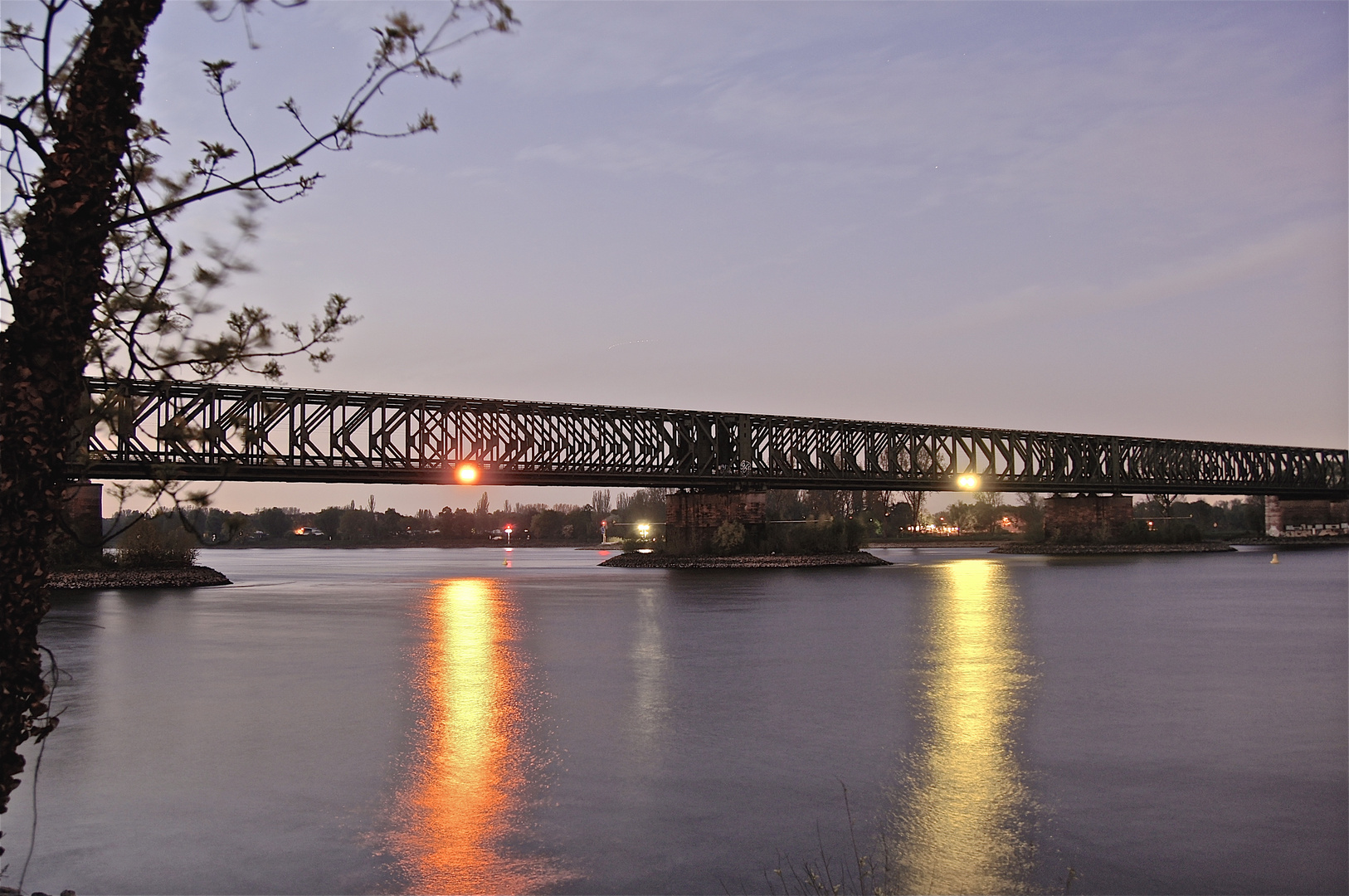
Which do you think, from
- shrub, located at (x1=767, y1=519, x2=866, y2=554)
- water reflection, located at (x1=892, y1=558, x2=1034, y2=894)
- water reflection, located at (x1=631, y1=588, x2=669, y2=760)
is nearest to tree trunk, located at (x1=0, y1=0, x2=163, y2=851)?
water reflection, located at (x1=892, y1=558, x2=1034, y2=894)

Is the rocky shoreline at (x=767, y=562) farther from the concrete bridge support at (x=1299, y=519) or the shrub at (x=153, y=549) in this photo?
the concrete bridge support at (x=1299, y=519)

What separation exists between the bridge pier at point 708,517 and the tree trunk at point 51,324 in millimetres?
67323

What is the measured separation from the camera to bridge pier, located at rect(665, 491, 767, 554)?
243 feet

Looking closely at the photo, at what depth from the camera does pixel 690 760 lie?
1218 centimetres

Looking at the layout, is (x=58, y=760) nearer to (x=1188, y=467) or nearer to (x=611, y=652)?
(x=611, y=652)

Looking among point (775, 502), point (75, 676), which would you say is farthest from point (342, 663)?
point (775, 502)

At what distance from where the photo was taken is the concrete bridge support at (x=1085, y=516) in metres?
98.1

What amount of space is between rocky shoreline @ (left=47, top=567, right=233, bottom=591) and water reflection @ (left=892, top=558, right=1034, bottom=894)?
43601 millimetres

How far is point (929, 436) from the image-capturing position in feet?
307

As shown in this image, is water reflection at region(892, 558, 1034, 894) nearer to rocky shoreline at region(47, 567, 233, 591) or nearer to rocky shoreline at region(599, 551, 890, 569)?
rocky shoreline at region(47, 567, 233, 591)

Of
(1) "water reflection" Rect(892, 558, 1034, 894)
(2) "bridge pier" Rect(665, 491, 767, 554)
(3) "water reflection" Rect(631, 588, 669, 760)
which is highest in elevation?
(2) "bridge pier" Rect(665, 491, 767, 554)

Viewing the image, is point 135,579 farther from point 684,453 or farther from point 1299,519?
point 1299,519

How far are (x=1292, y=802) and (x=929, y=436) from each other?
84870mm

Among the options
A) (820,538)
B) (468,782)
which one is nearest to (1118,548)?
(820,538)
